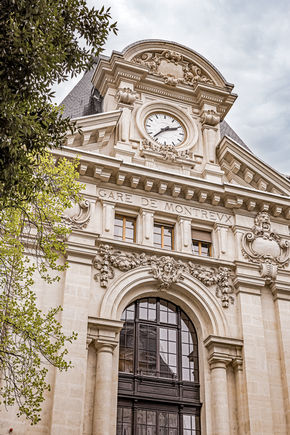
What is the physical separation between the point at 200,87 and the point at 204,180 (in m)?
5.62

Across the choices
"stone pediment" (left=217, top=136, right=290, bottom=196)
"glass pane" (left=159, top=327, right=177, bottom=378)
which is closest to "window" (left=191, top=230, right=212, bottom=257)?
"stone pediment" (left=217, top=136, right=290, bottom=196)

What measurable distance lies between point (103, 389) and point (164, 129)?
12.7m

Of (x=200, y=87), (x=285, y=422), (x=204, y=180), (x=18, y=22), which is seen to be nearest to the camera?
(x=18, y=22)

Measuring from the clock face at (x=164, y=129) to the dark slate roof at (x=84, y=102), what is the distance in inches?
99.3

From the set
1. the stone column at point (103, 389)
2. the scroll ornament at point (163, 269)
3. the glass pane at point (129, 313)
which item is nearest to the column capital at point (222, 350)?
the scroll ornament at point (163, 269)

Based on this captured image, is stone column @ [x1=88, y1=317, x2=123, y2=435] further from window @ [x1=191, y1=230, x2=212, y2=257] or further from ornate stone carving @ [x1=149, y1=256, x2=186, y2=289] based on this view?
window @ [x1=191, y1=230, x2=212, y2=257]

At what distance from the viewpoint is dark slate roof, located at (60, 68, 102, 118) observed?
91.7 feet

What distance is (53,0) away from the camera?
1341 centimetres

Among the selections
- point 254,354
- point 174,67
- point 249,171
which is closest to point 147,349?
point 254,354

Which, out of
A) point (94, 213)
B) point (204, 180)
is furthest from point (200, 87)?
point (94, 213)

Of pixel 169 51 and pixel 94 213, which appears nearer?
pixel 94 213

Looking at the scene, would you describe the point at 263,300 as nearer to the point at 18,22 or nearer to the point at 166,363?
the point at 166,363

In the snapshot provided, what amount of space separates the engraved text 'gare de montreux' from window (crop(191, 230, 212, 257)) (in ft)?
2.29

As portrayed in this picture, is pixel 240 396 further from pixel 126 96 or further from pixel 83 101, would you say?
pixel 83 101
